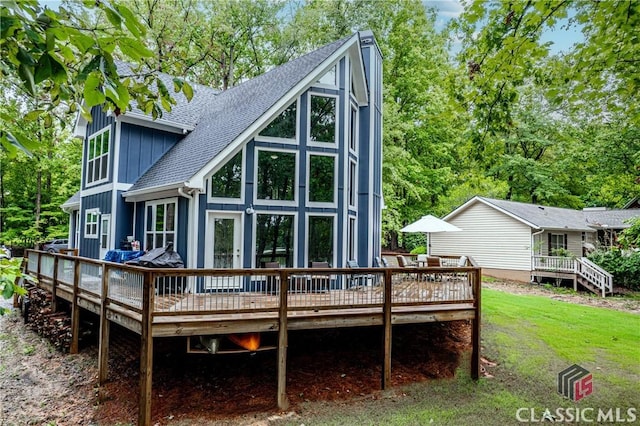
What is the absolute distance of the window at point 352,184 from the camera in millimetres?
10758

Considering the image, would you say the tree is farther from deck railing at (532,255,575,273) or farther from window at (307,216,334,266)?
deck railing at (532,255,575,273)

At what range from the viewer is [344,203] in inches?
398

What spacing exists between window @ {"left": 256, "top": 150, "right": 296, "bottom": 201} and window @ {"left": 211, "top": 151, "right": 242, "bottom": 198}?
0.48 m

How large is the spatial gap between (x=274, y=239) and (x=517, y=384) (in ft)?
19.4

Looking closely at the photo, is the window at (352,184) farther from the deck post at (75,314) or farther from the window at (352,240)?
the deck post at (75,314)

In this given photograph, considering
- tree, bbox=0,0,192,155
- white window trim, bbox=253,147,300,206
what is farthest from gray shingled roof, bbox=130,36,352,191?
tree, bbox=0,0,192,155

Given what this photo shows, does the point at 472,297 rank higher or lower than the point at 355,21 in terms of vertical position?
lower

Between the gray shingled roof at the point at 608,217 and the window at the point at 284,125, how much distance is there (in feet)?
74.5

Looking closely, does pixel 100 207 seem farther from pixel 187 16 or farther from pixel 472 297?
pixel 187 16

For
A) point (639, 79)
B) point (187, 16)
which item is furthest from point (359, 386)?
point (187, 16)

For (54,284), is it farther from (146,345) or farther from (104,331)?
(146,345)

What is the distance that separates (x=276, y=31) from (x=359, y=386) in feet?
75.8

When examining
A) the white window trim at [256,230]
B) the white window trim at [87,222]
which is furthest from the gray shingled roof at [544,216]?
the white window trim at [87,222]

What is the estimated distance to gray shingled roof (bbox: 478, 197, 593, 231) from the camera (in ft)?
68.3
